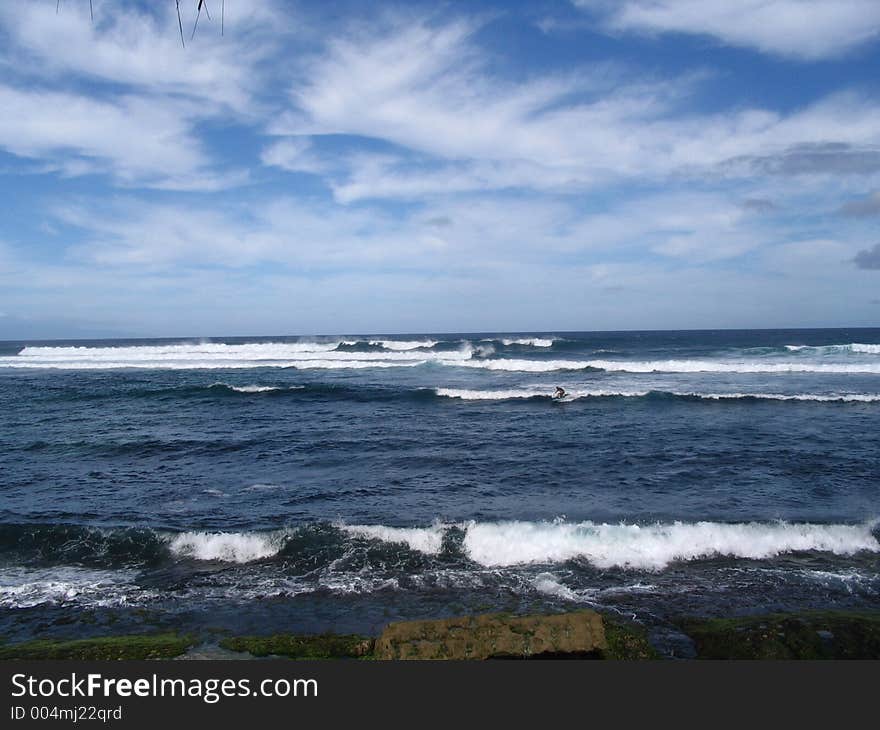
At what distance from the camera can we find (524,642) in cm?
541

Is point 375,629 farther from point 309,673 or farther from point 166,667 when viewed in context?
point 166,667

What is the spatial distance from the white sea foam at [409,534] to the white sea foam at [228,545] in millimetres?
1241

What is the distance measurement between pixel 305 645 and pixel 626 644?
344 centimetres

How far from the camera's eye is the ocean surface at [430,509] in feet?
24.2

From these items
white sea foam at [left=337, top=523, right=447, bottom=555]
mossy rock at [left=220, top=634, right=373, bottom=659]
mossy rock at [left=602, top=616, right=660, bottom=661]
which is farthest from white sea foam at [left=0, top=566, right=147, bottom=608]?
mossy rock at [left=602, top=616, right=660, bottom=661]

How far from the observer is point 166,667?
4719 millimetres

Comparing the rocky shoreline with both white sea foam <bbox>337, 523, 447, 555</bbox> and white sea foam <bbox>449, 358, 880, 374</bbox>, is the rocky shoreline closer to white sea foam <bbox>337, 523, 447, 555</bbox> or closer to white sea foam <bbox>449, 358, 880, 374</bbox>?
white sea foam <bbox>337, 523, 447, 555</bbox>

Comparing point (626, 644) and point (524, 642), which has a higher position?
point (524, 642)

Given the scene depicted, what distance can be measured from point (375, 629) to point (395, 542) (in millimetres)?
2789

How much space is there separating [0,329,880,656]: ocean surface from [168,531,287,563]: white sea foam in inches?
1.3

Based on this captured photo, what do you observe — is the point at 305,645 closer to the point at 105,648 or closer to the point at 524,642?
the point at 105,648

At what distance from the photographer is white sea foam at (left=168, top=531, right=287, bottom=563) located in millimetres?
9117

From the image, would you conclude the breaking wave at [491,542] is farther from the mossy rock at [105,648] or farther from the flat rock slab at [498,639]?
the flat rock slab at [498,639]

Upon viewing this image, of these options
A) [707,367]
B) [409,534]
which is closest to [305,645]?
[409,534]
